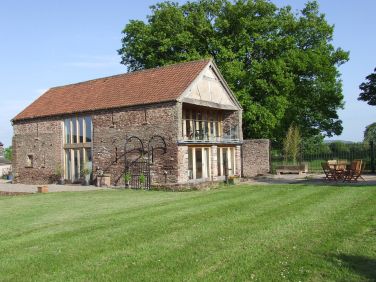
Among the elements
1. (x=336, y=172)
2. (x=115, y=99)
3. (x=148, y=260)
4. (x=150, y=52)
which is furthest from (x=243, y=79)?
(x=148, y=260)

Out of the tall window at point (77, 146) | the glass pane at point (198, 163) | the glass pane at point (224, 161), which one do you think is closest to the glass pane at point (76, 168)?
the tall window at point (77, 146)

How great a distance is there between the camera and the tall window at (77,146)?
25.5 metres

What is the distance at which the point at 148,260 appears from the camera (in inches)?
260

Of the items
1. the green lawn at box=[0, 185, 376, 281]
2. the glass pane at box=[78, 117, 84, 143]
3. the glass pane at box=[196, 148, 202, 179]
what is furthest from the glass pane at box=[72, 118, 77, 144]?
the green lawn at box=[0, 185, 376, 281]

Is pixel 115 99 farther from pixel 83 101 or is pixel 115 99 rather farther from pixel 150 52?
pixel 150 52

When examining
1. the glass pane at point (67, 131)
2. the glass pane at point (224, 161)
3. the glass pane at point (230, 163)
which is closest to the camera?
the glass pane at point (224, 161)

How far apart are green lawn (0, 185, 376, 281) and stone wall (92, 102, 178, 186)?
873 centimetres

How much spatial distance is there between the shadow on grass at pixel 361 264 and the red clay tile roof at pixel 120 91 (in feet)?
51.7

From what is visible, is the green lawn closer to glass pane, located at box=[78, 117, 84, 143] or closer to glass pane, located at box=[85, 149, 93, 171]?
glass pane, located at box=[85, 149, 93, 171]

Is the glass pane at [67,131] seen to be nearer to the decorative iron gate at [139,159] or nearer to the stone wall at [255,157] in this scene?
the decorative iron gate at [139,159]

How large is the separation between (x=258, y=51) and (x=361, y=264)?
28095mm

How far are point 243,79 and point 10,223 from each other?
22.4m

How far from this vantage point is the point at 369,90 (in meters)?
33.2

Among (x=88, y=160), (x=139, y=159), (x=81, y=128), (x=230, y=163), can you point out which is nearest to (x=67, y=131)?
(x=81, y=128)
